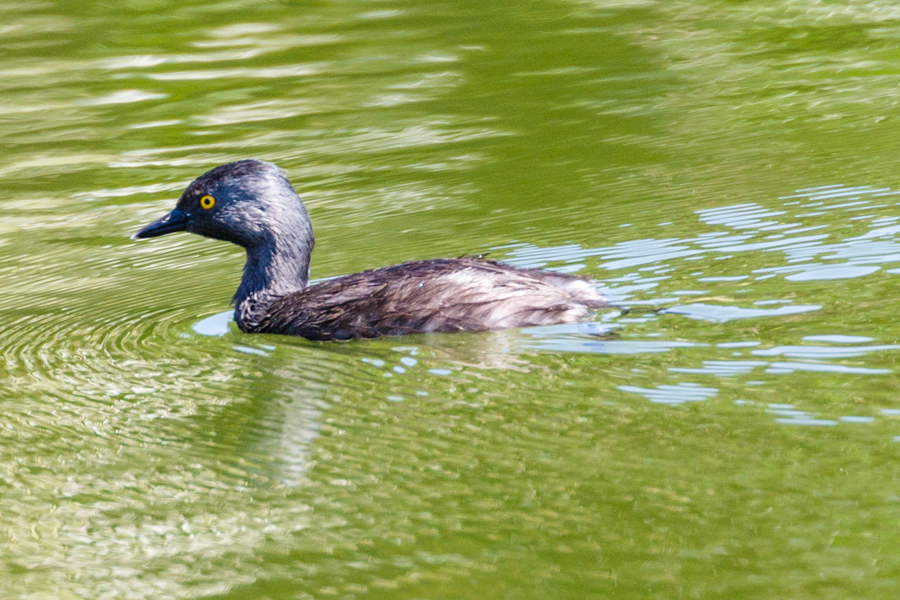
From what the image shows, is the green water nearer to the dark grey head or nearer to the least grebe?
the least grebe

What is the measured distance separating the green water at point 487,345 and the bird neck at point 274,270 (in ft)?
0.93

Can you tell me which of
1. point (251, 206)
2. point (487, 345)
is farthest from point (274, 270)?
point (487, 345)

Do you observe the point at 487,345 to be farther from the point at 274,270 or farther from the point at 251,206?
the point at 251,206

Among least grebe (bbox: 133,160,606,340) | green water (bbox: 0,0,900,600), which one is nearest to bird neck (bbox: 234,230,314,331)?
least grebe (bbox: 133,160,606,340)

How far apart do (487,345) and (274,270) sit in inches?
69.4

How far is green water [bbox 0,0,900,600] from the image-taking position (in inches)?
167

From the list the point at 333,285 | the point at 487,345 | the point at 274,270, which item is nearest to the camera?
the point at 487,345

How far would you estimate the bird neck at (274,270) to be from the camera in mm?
7434

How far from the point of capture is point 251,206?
7.55 m

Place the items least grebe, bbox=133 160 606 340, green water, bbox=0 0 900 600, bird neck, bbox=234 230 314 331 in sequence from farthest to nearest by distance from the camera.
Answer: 1. bird neck, bbox=234 230 314 331
2. least grebe, bbox=133 160 606 340
3. green water, bbox=0 0 900 600

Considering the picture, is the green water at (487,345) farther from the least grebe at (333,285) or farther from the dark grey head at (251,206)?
the dark grey head at (251,206)

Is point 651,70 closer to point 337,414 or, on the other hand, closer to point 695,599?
point 337,414

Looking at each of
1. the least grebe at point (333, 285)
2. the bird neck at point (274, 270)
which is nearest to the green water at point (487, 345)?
the least grebe at point (333, 285)

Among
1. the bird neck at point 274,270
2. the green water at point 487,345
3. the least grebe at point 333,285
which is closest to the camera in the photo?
the green water at point 487,345
